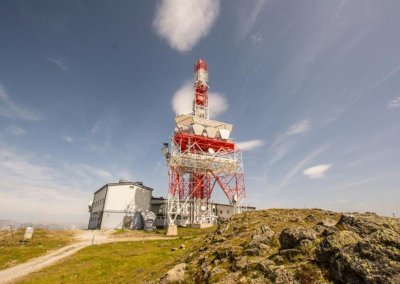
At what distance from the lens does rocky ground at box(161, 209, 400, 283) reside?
253 inches

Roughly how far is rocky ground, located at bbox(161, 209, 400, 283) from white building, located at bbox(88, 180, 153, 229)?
47303mm

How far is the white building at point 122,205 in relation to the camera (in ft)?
186

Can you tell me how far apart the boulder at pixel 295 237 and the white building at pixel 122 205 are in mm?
53241

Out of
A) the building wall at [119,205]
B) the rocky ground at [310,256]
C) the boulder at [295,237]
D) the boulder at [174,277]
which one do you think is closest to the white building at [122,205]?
the building wall at [119,205]

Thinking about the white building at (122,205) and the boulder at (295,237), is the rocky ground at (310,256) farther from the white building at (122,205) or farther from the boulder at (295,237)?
the white building at (122,205)

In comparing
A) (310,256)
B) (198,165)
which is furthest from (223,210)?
(310,256)

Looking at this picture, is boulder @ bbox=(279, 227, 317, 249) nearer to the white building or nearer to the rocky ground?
the rocky ground

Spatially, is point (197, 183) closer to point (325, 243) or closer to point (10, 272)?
point (10, 272)

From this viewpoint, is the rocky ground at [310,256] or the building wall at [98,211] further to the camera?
the building wall at [98,211]

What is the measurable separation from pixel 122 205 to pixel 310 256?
55.8m

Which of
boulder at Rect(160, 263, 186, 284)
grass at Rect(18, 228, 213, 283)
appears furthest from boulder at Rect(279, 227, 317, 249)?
grass at Rect(18, 228, 213, 283)

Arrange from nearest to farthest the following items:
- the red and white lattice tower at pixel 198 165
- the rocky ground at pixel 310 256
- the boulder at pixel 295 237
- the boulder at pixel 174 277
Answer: the rocky ground at pixel 310 256 < the boulder at pixel 295 237 < the boulder at pixel 174 277 < the red and white lattice tower at pixel 198 165

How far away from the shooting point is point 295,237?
31.9 ft

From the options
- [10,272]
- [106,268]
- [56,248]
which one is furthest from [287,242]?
[56,248]
